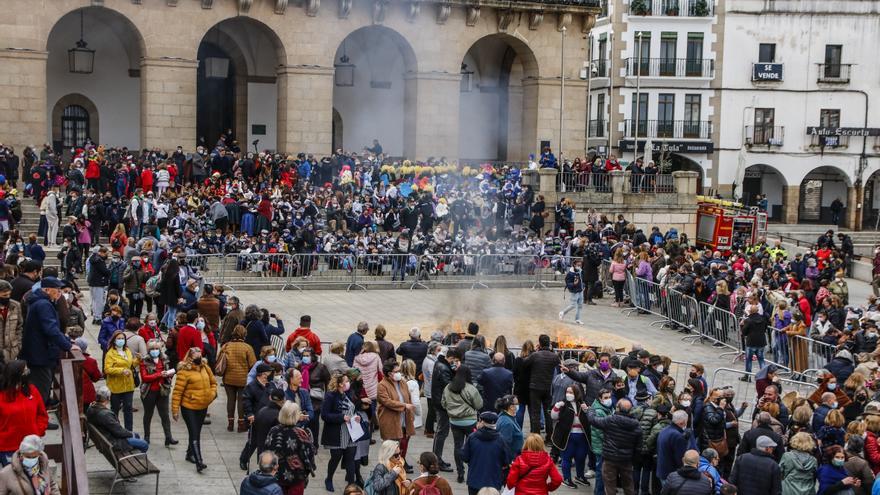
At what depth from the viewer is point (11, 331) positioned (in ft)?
38.8

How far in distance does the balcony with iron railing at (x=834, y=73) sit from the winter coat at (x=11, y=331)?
1813 inches

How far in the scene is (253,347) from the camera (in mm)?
16578

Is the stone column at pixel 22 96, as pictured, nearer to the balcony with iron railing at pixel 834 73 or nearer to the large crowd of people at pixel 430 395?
the large crowd of people at pixel 430 395

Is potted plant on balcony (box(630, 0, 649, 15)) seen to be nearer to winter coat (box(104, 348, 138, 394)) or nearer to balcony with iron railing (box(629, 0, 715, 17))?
balcony with iron railing (box(629, 0, 715, 17))

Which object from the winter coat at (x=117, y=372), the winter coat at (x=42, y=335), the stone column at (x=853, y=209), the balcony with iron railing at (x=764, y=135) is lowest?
the winter coat at (x=117, y=372)

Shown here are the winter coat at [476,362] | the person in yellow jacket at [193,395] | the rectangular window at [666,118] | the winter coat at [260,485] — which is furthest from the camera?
the rectangular window at [666,118]

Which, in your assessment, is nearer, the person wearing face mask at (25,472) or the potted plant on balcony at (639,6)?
the person wearing face mask at (25,472)

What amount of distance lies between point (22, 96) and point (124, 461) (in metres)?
22.2

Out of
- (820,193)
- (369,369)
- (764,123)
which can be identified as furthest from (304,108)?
(820,193)

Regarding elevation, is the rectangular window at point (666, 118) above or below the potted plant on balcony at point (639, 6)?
below

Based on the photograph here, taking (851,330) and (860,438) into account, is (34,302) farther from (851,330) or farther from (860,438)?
(851,330)

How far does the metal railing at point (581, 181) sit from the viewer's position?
34.9m

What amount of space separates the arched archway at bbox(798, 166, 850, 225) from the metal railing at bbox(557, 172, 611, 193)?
21.8 meters

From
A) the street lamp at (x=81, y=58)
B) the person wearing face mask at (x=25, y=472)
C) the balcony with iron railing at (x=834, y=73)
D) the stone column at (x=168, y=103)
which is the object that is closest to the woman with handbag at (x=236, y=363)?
the person wearing face mask at (x=25, y=472)
